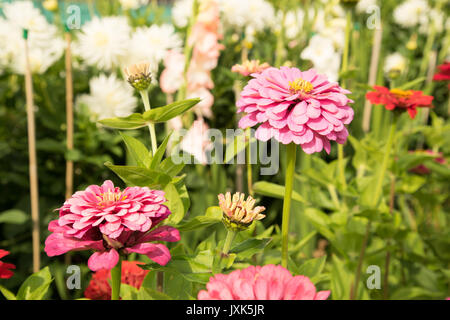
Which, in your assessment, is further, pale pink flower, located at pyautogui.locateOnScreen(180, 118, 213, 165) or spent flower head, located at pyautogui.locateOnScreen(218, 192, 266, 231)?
pale pink flower, located at pyautogui.locateOnScreen(180, 118, 213, 165)

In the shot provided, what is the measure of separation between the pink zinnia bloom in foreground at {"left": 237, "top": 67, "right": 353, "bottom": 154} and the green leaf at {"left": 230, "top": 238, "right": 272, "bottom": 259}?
0.10m

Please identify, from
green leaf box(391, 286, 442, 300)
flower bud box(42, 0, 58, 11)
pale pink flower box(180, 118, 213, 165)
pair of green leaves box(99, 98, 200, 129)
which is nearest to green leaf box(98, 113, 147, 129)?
pair of green leaves box(99, 98, 200, 129)

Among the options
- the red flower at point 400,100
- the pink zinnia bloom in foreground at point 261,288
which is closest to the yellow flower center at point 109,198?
the pink zinnia bloom in foreground at point 261,288

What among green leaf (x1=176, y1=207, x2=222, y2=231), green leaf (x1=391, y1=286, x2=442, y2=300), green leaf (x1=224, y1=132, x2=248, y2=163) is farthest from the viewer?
green leaf (x1=391, y1=286, x2=442, y2=300)

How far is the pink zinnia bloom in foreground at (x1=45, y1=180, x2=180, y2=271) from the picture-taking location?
36 cm

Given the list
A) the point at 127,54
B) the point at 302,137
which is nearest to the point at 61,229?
the point at 302,137

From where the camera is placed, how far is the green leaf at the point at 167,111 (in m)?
0.44

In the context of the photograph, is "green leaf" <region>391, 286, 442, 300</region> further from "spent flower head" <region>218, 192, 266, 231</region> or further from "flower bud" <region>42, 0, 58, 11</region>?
"flower bud" <region>42, 0, 58, 11</region>

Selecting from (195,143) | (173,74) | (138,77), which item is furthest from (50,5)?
(138,77)

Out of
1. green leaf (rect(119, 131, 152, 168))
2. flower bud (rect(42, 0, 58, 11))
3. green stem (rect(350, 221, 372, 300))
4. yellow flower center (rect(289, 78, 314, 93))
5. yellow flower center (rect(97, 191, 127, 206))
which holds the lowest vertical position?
green stem (rect(350, 221, 372, 300))

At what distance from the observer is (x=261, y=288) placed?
0.32m

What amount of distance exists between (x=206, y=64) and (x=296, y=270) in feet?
1.96
